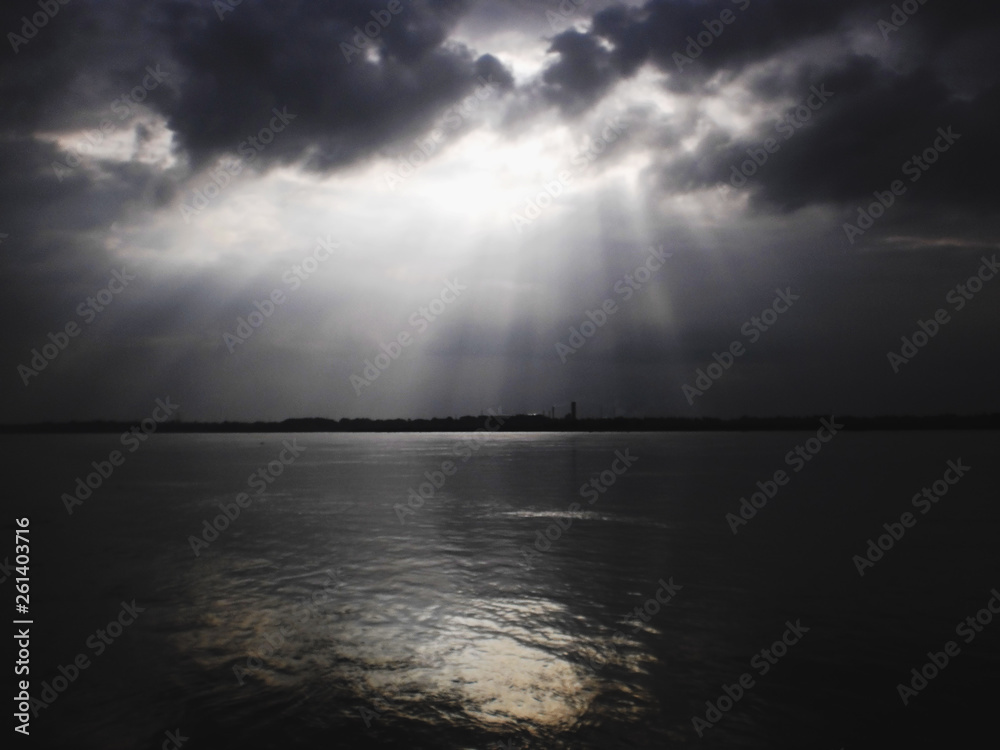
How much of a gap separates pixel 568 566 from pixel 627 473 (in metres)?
27.4

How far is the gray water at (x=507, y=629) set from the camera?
6.68 m

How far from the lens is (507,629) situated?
372 inches

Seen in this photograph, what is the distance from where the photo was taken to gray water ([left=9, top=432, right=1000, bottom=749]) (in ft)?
21.9

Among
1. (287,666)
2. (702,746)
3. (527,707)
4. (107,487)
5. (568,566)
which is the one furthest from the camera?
(107,487)

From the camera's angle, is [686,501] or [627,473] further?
[627,473]

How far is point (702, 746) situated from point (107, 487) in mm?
36947

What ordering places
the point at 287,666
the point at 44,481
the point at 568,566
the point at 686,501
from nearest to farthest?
the point at 287,666, the point at 568,566, the point at 686,501, the point at 44,481

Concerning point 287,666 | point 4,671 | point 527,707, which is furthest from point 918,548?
point 4,671

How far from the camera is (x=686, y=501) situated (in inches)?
1002

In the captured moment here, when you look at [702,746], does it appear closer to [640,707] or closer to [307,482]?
[640,707]

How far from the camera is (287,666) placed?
8.20 meters

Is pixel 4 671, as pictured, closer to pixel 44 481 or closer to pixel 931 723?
pixel 931 723

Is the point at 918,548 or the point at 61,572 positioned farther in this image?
the point at 918,548

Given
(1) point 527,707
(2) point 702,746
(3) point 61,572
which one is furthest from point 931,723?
(3) point 61,572
